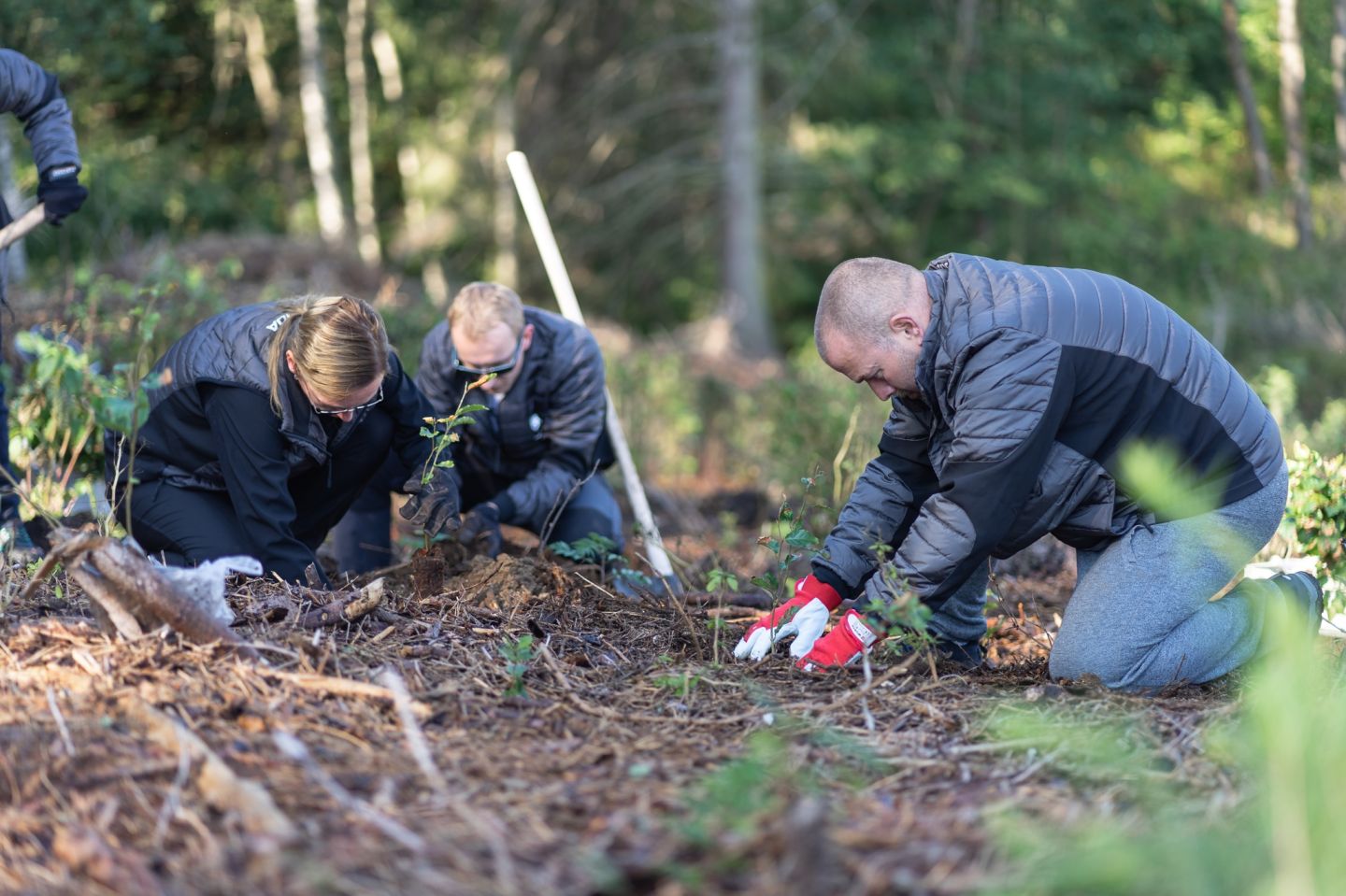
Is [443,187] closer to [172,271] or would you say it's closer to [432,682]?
[172,271]

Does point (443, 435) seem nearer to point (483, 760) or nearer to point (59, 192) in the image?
point (483, 760)

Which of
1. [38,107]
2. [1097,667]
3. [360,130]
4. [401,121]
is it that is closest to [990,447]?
[1097,667]

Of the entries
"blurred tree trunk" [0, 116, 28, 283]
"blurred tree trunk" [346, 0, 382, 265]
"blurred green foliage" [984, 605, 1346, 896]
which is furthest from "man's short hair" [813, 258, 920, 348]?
"blurred tree trunk" [346, 0, 382, 265]

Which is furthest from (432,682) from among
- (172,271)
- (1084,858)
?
(172,271)

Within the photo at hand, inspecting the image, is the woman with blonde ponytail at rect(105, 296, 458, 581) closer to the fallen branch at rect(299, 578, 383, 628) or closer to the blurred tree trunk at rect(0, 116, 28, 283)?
the fallen branch at rect(299, 578, 383, 628)

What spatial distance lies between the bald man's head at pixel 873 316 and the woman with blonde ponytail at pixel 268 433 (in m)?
1.47

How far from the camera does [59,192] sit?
4.91 meters

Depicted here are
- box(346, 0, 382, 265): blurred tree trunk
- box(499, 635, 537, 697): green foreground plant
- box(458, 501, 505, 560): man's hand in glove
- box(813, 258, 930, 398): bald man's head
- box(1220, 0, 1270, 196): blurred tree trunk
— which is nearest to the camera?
box(499, 635, 537, 697): green foreground plant

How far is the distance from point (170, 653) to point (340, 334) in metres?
1.28

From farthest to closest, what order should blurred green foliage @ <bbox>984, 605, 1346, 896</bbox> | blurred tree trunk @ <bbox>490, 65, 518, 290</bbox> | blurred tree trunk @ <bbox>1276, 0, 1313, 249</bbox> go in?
blurred tree trunk @ <bbox>490, 65, 518, 290</bbox>, blurred tree trunk @ <bbox>1276, 0, 1313, 249</bbox>, blurred green foliage @ <bbox>984, 605, 1346, 896</bbox>

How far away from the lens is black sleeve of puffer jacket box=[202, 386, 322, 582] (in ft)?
13.5

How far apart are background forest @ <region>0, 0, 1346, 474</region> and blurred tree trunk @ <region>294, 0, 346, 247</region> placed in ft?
0.13

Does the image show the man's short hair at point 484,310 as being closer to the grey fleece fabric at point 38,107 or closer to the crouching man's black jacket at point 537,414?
the crouching man's black jacket at point 537,414

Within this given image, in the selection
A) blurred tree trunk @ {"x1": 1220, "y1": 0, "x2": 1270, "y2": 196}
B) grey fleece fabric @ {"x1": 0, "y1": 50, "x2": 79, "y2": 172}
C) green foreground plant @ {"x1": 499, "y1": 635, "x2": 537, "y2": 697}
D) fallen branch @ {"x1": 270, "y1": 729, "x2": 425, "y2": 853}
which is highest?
grey fleece fabric @ {"x1": 0, "y1": 50, "x2": 79, "y2": 172}
